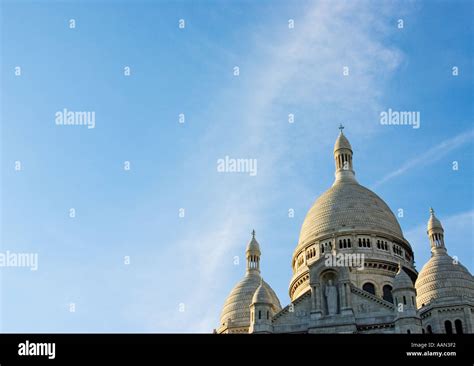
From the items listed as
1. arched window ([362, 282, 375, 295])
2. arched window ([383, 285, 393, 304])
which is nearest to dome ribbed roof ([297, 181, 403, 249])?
arched window ([362, 282, 375, 295])

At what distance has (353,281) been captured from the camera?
54969 millimetres

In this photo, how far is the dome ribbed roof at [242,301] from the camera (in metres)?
56.9

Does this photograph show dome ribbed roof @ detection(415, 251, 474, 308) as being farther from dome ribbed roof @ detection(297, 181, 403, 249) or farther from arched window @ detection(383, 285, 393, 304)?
dome ribbed roof @ detection(297, 181, 403, 249)

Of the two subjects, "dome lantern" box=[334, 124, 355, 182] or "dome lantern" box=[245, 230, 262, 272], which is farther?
"dome lantern" box=[334, 124, 355, 182]

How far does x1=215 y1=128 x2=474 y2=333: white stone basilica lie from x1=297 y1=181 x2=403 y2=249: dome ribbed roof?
88 mm

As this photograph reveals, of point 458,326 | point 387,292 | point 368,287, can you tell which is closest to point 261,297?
point 368,287

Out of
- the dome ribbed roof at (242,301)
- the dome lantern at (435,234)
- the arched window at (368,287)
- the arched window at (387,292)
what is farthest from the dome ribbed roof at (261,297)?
the dome lantern at (435,234)

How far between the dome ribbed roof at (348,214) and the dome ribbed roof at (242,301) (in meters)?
5.40

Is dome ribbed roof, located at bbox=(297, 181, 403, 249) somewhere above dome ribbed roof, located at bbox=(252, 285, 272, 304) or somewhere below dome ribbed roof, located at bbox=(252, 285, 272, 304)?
above

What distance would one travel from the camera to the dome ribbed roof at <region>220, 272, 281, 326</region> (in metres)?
56.9

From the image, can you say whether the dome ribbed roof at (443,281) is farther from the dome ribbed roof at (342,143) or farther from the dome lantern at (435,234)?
the dome ribbed roof at (342,143)
